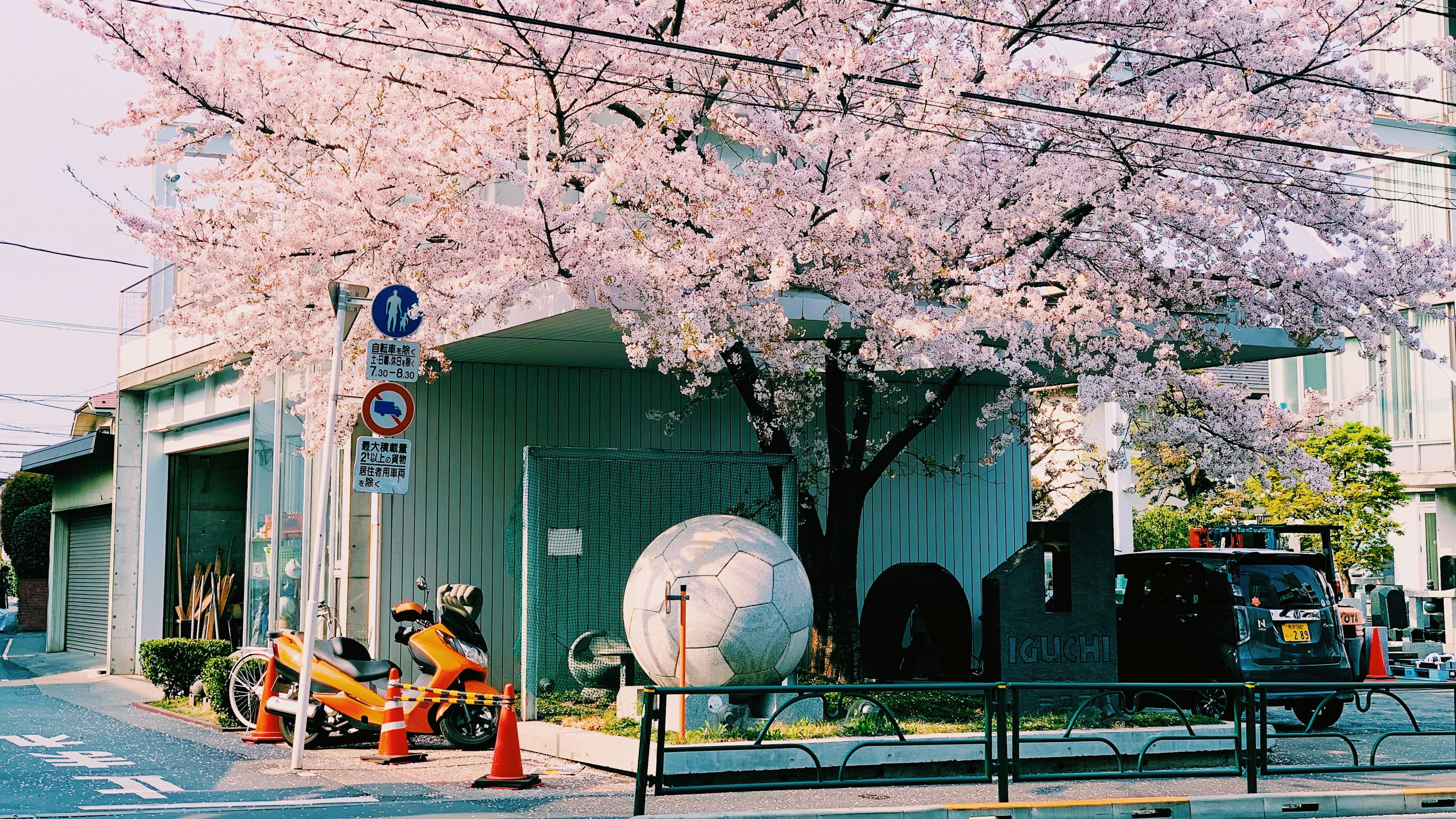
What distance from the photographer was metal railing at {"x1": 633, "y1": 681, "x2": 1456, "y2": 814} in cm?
920

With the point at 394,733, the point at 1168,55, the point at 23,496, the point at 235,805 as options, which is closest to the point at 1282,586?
the point at 1168,55

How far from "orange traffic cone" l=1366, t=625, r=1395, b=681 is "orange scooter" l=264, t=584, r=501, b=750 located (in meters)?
13.3

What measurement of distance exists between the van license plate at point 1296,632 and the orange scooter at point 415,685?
788cm

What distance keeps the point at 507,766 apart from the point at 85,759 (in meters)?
4.43

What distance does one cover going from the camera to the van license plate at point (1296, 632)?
1390 cm

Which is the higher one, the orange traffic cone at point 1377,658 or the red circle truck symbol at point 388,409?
the red circle truck symbol at point 388,409

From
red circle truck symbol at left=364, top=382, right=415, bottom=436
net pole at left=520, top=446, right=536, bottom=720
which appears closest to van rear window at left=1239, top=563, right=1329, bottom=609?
net pole at left=520, top=446, right=536, bottom=720

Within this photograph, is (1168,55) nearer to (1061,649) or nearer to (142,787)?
Answer: (1061,649)

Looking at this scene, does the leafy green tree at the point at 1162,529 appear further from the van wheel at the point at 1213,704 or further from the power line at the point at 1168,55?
the power line at the point at 1168,55

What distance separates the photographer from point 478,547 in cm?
1634

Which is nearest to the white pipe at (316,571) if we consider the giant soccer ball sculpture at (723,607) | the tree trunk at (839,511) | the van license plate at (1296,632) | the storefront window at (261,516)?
the giant soccer ball sculpture at (723,607)

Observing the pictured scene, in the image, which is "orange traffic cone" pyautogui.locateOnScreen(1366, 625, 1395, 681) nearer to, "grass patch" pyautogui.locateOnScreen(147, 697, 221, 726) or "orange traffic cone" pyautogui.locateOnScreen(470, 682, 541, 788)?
"orange traffic cone" pyautogui.locateOnScreen(470, 682, 541, 788)

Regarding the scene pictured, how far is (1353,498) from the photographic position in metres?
27.3

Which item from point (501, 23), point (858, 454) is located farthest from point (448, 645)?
point (501, 23)
